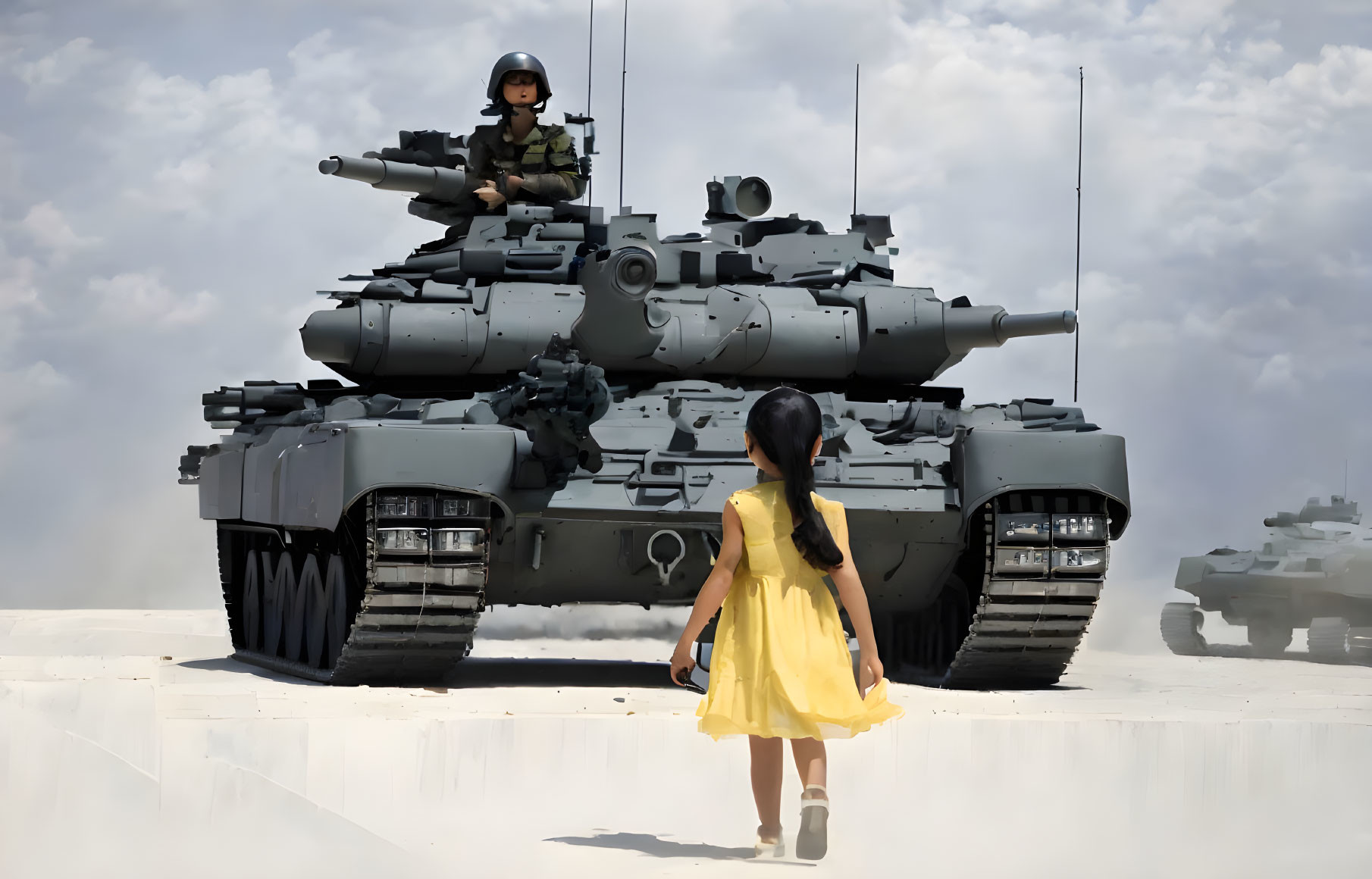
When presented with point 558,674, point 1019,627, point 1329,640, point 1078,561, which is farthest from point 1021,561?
point 1329,640

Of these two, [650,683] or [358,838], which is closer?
[358,838]

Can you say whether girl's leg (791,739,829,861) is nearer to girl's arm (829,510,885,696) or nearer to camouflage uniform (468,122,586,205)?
girl's arm (829,510,885,696)

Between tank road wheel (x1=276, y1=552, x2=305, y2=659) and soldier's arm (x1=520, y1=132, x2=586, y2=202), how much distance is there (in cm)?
323

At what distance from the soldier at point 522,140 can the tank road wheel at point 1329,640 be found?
9.27 m

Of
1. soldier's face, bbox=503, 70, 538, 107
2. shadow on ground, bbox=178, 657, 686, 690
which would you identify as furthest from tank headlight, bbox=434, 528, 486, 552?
soldier's face, bbox=503, 70, 538, 107

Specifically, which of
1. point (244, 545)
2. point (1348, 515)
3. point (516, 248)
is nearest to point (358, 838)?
point (516, 248)

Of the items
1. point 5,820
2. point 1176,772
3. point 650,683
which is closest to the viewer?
point 5,820

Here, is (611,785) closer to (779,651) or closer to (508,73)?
(779,651)

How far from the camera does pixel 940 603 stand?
12164 millimetres

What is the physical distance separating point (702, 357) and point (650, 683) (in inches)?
81.4

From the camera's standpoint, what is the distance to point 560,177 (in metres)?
14.0

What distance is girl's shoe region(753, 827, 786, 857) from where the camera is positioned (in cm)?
557

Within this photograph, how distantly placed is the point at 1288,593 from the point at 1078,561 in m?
9.60

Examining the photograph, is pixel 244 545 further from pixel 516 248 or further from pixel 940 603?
pixel 940 603
